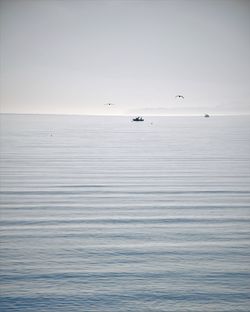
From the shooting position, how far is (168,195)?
2411cm

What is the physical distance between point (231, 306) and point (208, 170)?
26.1 meters

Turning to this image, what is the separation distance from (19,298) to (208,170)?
88.9 ft

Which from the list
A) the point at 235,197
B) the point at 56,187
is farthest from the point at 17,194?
the point at 235,197

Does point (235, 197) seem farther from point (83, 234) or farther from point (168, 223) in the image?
point (83, 234)

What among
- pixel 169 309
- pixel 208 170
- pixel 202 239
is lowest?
pixel 169 309

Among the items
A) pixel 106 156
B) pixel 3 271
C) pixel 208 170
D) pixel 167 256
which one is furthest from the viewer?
pixel 106 156

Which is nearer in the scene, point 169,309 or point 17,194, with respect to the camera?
point 169,309

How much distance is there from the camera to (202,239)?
15375 mm

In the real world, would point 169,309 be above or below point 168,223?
below

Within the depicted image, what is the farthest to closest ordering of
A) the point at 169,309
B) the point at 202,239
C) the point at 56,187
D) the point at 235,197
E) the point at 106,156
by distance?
the point at 106,156, the point at 56,187, the point at 235,197, the point at 202,239, the point at 169,309

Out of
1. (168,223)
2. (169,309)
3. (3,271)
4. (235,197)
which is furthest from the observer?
(235,197)

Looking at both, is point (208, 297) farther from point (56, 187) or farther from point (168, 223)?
point (56, 187)

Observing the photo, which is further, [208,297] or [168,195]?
[168,195]

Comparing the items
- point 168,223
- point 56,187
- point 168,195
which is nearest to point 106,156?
point 56,187
